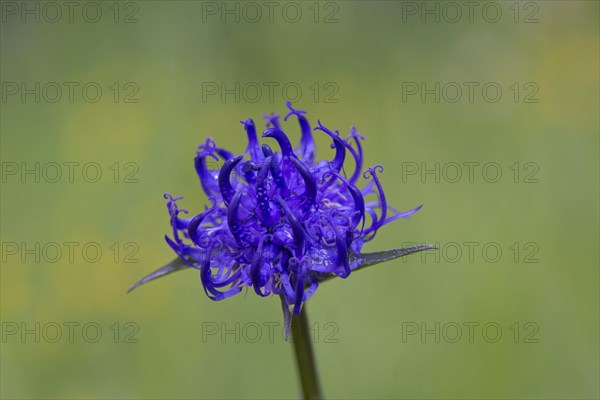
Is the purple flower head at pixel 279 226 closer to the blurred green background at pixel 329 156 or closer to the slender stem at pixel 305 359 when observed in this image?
the slender stem at pixel 305 359

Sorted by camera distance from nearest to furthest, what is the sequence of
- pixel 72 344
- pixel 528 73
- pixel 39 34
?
pixel 72 344 < pixel 528 73 < pixel 39 34

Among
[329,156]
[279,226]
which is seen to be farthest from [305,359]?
[329,156]

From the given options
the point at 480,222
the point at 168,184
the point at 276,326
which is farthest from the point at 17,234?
the point at 480,222

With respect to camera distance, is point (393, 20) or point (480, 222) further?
point (393, 20)

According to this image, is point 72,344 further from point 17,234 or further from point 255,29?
point 255,29

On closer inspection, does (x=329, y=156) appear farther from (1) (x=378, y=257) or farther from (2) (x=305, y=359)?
(1) (x=378, y=257)

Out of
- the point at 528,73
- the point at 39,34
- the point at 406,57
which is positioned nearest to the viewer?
the point at 528,73

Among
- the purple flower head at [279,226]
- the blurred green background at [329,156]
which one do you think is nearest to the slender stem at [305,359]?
the purple flower head at [279,226]
